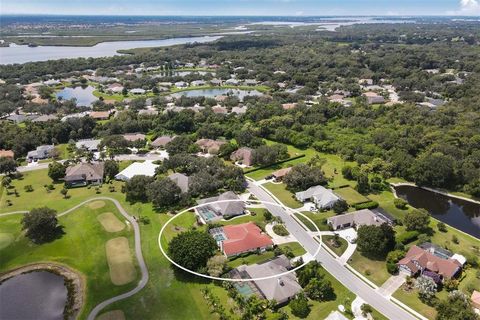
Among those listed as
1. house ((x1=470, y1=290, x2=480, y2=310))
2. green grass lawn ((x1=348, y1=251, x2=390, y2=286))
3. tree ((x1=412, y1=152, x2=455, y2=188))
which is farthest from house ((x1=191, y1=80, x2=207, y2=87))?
house ((x1=470, y1=290, x2=480, y2=310))

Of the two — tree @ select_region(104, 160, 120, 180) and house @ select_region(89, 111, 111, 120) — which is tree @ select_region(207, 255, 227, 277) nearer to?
tree @ select_region(104, 160, 120, 180)

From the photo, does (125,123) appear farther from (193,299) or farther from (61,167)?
(193,299)

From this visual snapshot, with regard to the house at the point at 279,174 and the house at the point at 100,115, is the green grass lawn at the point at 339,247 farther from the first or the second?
the house at the point at 100,115

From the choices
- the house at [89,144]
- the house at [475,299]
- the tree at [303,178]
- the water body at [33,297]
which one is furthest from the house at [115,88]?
the house at [475,299]

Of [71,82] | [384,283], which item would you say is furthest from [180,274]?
[71,82]

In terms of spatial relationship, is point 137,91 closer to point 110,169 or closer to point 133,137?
point 133,137

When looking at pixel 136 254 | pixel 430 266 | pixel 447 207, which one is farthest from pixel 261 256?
pixel 447 207
